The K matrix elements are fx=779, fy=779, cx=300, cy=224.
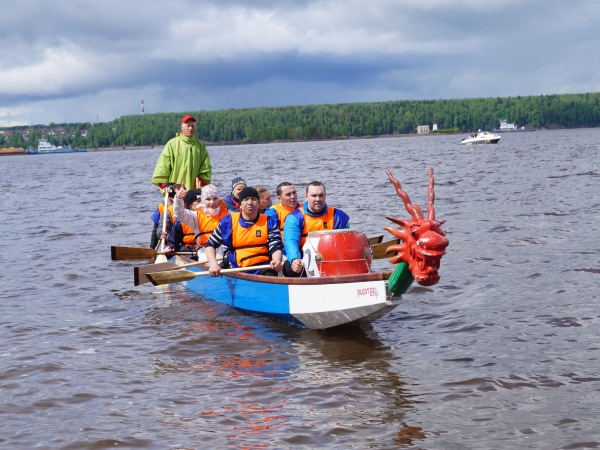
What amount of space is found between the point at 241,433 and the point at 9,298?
7604mm

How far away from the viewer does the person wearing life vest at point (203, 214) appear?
40.0 feet

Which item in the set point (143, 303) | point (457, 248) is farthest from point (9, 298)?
point (457, 248)

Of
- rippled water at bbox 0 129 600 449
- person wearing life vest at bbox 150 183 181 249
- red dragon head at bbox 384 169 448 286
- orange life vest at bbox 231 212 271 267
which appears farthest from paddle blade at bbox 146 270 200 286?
red dragon head at bbox 384 169 448 286

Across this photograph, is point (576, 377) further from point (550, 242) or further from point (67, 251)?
point (67, 251)

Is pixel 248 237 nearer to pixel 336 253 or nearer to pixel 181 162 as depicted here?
pixel 336 253

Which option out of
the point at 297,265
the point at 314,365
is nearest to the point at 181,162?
the point at 297,265

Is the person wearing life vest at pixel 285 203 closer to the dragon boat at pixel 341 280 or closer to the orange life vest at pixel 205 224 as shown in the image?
the dragon boat at pixel 341 280

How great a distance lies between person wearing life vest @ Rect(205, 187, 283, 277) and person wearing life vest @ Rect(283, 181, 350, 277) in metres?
0.42

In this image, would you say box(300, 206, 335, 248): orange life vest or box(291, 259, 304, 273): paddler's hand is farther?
box(300, 206, 335, 248): orange life vest

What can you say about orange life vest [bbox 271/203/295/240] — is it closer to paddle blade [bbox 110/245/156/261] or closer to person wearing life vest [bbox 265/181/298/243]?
person wearing life vest [bbox 265/181/298/243]

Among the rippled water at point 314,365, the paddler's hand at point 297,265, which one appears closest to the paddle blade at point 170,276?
the rippled water at point 314,365

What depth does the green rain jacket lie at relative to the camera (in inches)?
543

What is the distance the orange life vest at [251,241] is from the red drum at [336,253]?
4.50 feet

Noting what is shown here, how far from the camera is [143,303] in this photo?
12297mm
